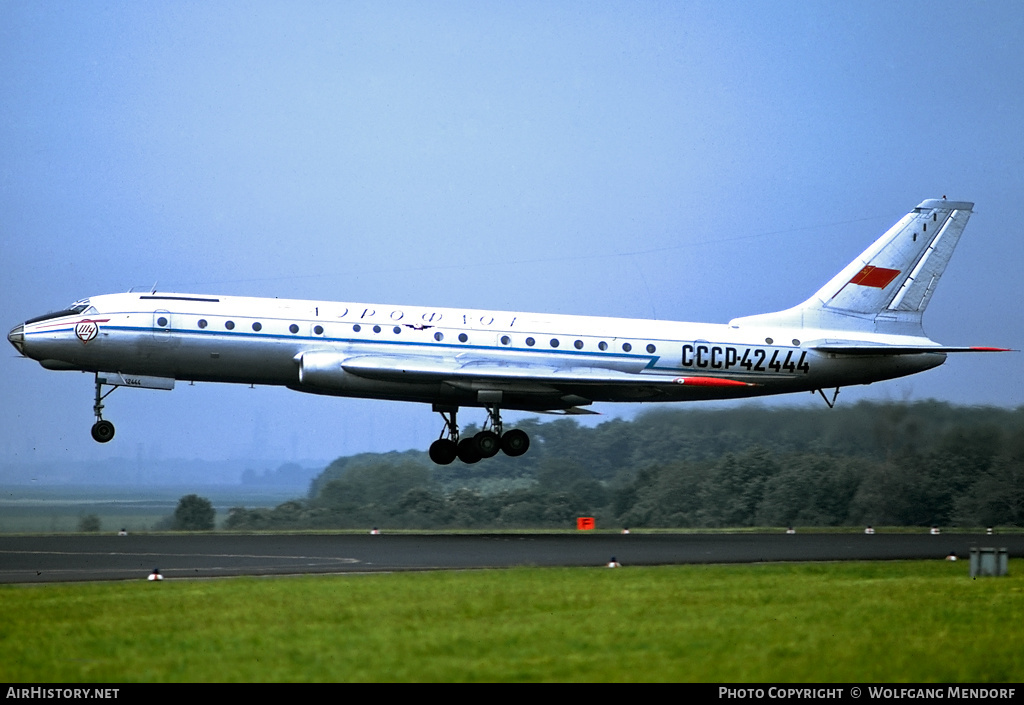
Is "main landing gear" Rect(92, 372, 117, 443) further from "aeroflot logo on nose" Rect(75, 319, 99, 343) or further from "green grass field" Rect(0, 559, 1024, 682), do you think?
"green grass field" Rect(0, 559, 1024, 682)

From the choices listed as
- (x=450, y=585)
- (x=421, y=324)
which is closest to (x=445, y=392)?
(x=421, y=324)

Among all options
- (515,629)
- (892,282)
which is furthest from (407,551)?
(892,282)

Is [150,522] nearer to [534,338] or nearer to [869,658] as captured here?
[534,338]

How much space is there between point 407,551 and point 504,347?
8334mm

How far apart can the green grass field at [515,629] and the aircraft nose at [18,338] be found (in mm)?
13256

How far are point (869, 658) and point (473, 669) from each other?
12.5 ft

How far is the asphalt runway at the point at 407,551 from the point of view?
19750 millimetres

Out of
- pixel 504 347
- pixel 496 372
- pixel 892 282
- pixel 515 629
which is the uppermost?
pixel 892 282

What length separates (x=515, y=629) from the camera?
12875mm

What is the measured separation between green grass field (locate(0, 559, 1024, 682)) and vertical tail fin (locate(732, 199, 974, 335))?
47.8 ft

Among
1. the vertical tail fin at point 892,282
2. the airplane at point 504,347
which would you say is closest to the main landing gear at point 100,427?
the airplane at point 504,347

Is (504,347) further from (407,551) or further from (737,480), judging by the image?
(737,480)

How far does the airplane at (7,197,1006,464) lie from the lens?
94.1 ft

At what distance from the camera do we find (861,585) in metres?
17.6
